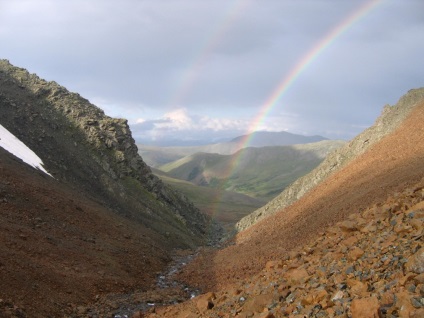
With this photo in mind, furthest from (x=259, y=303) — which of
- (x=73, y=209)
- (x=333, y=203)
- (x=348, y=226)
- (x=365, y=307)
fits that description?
(x=73, y=209)

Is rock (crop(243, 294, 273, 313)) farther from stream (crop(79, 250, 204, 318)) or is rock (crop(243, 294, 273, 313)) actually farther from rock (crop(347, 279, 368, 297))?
stream (crop(79, 250, 204, 318))

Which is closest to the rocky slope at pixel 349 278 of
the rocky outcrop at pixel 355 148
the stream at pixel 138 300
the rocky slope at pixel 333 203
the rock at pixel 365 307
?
the rock at pixel 365 307

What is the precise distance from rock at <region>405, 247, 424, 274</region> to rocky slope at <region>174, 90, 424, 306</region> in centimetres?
1006

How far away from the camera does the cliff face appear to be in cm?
5025

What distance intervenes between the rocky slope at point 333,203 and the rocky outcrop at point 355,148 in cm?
550

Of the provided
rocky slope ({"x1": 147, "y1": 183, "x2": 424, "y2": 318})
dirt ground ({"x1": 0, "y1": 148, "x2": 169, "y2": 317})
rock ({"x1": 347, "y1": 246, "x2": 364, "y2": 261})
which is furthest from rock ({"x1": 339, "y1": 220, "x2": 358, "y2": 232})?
dirt ground ({"x1": 0, "y1": 148, "x2": 169, "y2": 317})

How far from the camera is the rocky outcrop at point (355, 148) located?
162ft

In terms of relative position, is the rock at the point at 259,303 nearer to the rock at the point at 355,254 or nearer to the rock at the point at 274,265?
the rock at the point at 355,254

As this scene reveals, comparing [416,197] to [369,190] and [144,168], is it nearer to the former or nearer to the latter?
[369,190]

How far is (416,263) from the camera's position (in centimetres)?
999

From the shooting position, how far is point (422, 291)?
342 inches

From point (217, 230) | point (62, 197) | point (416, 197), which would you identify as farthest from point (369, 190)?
point (217, 230)

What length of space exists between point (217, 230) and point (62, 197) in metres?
43.9

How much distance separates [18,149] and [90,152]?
47.4 feet
